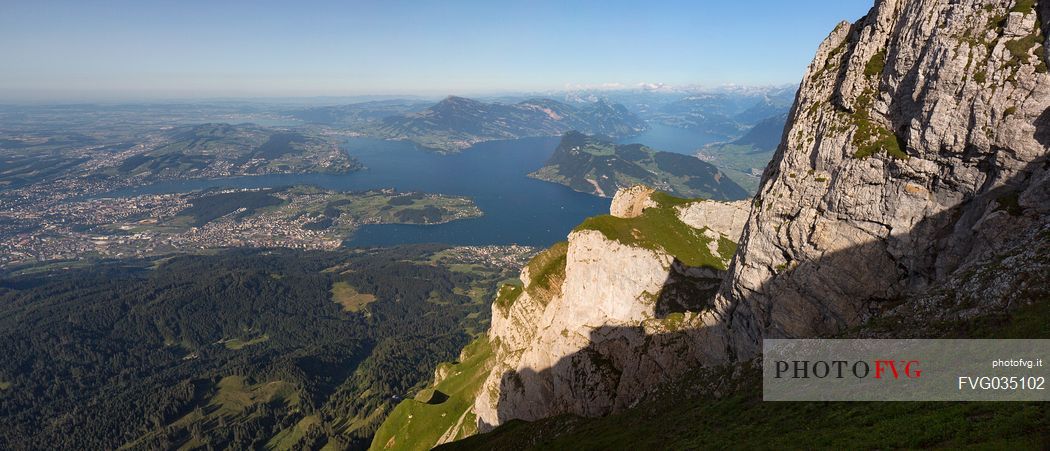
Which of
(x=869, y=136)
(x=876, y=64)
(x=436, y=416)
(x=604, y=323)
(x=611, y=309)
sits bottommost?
(x=436, y=416)

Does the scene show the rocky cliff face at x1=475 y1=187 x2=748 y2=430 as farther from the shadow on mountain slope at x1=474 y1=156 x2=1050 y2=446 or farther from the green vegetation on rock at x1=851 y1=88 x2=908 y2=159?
the green vegetation on rock at x1=851 y1=88 x2=908 y2=159

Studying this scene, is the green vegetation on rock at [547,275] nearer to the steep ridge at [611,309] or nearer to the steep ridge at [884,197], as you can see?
the steep ridge at [611,309]

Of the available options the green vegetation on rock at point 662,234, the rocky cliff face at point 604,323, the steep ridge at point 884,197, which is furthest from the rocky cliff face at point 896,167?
the green vegetation on rock at point 662,234

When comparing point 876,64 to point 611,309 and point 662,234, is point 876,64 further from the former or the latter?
point 611,309

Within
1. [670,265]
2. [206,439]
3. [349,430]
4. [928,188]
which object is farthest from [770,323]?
[206,439]

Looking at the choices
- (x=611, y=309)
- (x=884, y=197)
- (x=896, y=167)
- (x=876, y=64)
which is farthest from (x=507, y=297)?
(x=876, y=64)

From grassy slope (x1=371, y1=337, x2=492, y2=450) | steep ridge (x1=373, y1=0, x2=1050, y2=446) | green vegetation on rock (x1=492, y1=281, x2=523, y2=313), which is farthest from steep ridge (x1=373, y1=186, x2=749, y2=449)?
green vegetation on rock (x1=492, y1=281, x2=523, y2=313)
